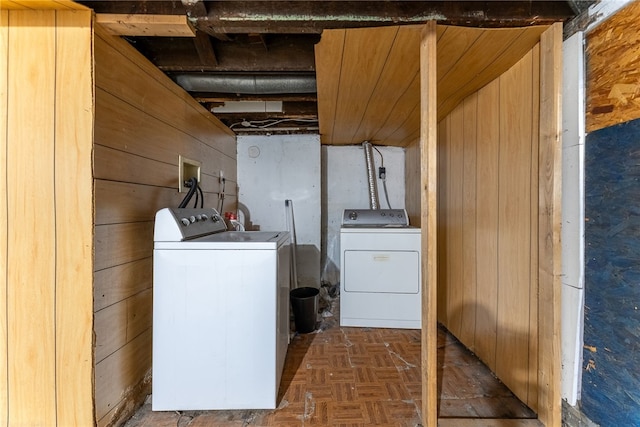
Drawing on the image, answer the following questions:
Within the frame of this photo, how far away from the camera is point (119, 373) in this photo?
140cm

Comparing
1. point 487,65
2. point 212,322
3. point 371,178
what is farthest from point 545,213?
point 371,178

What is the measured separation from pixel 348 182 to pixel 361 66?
6.53ft

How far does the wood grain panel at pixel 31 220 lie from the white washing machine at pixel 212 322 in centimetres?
40

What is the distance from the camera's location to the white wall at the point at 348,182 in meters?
3.53

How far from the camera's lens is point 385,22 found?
1258mm

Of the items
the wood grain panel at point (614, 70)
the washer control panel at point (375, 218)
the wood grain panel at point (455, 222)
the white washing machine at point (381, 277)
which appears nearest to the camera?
the wood grain panel at point (614, 70)

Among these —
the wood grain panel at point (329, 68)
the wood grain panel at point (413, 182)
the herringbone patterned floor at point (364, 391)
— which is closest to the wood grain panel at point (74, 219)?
the herringbone patterned floor at point (364, 391)

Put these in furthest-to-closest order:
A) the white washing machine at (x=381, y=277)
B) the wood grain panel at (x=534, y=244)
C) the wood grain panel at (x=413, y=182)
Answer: the wood grain panel at (x=413, y=182), the white washing machine at (x=381, y=277), the wood grain panel at (x=534, y=244)

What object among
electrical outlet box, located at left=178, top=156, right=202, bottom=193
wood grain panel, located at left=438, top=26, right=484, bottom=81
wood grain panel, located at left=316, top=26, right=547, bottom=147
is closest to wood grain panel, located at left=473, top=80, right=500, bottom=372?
wood grain panel, located at left=316, top=26, right=547, bottom=147

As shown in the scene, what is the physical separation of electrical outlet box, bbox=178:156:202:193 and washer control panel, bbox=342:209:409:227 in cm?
145

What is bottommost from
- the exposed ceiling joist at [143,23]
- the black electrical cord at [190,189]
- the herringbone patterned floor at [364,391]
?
the herringbone patterned floor at [364,391]

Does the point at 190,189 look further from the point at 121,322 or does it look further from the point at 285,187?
the point at 285,187

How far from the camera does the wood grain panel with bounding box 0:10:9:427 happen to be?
118 cm

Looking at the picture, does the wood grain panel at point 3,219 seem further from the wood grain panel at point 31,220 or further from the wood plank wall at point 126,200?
the wood plank wall at point 126,200
